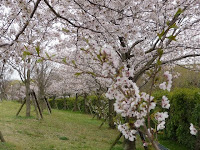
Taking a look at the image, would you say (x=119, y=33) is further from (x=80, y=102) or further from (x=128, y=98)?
(x=80, y=102)

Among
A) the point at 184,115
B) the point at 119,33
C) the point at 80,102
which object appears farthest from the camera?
the point at 80,102

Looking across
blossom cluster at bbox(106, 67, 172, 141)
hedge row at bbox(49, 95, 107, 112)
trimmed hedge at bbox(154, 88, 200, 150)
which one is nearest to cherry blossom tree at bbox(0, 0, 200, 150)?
blossom cluster at bbox(106, 67, 172, 141)

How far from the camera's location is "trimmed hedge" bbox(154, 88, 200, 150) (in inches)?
276

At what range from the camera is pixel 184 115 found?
8.07 m

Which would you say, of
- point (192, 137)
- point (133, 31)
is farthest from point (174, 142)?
point (133, 31)

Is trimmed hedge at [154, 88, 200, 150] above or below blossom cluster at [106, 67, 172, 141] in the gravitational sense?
below

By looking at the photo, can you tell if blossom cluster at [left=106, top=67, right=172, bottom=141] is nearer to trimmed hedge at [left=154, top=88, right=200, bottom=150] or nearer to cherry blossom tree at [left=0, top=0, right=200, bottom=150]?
cherry blossom tree at [left=0, top=0, right=200, bottom=150]

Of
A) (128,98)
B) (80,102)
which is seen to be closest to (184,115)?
(128,98)

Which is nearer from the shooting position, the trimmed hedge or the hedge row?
the trimmed hedge

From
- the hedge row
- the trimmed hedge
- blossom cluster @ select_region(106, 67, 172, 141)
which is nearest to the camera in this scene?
blossom cluster @ select_region(106, 67, 172, 141)

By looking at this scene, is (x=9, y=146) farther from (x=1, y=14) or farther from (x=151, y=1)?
(x=151, y=1)

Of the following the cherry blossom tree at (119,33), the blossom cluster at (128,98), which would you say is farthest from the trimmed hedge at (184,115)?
the blossom cluster at (128,98)

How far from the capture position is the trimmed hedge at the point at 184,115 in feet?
23.0

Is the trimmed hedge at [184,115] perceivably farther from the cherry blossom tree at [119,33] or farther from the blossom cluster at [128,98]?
the blossom cluster at [128,98]
